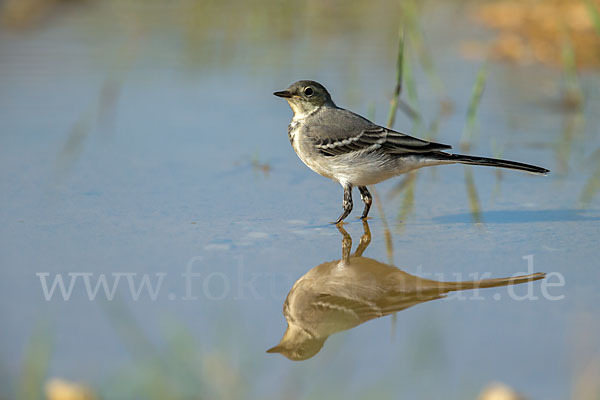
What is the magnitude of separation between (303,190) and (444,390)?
324 centimetres

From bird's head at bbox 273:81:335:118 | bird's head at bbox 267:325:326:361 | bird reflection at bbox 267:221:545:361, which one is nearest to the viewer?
bird's head at bbox 267:325:326:361

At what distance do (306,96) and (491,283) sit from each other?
240 centimetres

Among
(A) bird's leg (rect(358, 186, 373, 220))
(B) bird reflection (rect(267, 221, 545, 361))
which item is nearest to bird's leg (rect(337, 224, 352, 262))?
(B) bird reflection (rect(267, 221, 545, 361))

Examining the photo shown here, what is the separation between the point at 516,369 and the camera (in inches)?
130

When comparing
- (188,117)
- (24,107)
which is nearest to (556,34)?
(188,117)

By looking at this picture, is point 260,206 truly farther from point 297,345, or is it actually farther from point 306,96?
point 297,345

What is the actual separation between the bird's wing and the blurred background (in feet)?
1.50

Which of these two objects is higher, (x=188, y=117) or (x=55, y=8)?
(x=55, y=8)

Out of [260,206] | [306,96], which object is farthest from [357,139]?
[260,206]

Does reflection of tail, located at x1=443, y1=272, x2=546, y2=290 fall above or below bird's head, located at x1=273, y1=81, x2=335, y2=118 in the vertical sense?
below

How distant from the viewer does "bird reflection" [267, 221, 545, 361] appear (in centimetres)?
364

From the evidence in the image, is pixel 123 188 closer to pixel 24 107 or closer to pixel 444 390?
pixel 24 107

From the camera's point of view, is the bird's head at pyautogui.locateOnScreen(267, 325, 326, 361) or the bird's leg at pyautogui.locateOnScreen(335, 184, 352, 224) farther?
the bird's leg at pyautogui.locateOnScreen(335, 184, 352, 224)

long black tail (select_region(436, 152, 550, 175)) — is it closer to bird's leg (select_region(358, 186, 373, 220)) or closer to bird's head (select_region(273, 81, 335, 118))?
bird's leg (select_region(358, 186, 373, 220))
